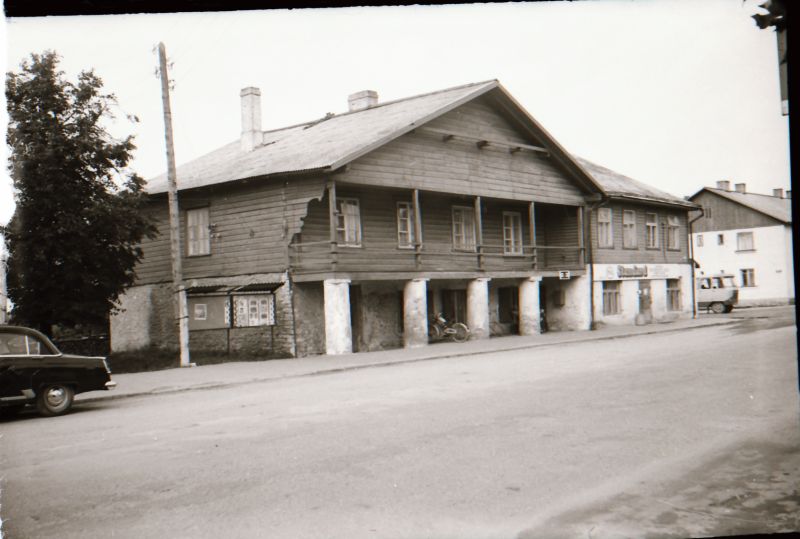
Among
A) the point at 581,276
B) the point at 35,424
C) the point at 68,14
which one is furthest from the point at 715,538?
the point at 581,276

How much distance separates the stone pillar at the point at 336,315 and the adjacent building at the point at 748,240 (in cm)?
3615

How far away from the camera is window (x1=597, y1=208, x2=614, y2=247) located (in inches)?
1267

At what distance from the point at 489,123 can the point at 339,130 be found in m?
5.40

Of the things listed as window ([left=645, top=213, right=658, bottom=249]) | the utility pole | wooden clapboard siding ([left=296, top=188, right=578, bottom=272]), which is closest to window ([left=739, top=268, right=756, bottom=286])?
window ([left=645, top=213, right=658, bottom=249])

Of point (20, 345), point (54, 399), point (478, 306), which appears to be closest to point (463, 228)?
point (478, 306)

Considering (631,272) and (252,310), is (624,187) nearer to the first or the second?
(631,272)

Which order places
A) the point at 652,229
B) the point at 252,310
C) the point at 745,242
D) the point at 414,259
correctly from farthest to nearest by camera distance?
the point at 745,242
the point at 652,229
the point at 414,259
the point at 252,310

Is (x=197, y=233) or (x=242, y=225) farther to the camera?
(x=197, y=233)

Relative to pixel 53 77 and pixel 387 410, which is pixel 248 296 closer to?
pixel 53 77

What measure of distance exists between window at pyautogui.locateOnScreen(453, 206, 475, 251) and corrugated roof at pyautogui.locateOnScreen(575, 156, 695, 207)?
6761mm

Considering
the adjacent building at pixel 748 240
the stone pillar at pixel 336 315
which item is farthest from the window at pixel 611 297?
the adjacent building at pixel 748 240

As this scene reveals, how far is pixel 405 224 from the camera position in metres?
25.7

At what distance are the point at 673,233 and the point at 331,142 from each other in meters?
20.9

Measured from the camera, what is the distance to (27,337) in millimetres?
11062
